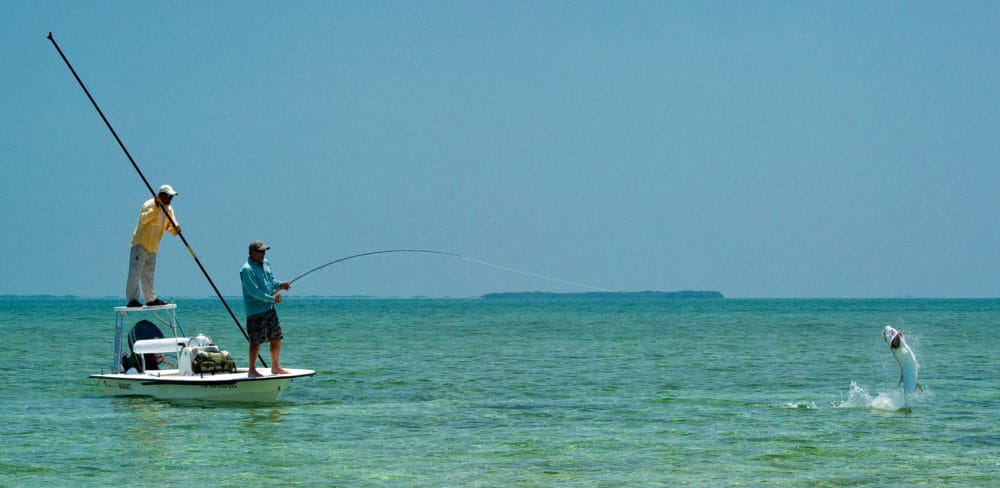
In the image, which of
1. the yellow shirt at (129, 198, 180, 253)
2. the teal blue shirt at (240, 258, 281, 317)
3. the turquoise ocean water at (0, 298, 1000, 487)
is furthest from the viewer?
the yellow shirt at (129, 198, 180, 253)

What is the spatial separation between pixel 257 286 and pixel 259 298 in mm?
150

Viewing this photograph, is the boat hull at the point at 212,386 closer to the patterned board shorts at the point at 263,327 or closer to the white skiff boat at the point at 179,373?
the white skiff boat at the point at 179,373

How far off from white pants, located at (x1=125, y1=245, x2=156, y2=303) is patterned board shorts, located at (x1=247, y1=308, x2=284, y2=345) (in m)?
1.89

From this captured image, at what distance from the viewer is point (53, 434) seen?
1268 centimetres

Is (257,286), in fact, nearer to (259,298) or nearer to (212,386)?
(259,298)

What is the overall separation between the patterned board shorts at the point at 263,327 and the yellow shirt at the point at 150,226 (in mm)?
1911

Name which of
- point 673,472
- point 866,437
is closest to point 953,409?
point 866,437

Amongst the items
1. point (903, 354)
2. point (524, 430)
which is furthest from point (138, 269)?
point (903, 354)

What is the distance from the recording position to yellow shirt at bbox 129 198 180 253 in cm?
1484

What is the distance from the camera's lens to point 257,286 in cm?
1379

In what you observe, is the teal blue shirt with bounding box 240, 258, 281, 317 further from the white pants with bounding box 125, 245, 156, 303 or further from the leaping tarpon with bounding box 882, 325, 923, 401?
the leaping tarpon with bounding box 882, 325, 923, 401

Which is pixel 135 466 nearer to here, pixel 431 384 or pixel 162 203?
pixel 162 203

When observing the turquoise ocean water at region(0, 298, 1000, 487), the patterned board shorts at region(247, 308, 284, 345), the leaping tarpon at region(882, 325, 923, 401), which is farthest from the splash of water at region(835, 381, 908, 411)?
the patterned board shorts at region(247, 308, 284, 345)

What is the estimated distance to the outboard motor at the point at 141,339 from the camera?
15664mm
